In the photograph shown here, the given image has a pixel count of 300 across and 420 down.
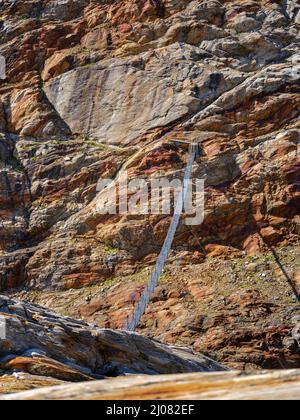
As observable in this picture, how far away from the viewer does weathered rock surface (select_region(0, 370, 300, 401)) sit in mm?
4426

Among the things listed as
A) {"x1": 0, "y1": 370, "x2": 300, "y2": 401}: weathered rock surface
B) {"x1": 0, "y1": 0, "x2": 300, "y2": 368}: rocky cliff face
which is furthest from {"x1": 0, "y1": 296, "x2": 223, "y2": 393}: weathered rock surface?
{"x1": 0, "y1": 0, "x2": 300, "y2": 368}: rocky cliff face

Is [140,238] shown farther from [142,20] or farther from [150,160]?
[142,20]

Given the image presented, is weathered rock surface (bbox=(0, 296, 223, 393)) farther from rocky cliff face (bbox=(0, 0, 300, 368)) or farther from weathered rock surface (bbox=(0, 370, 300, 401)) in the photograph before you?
rocky cliff face (bbox=(0, 0, 300, 368))

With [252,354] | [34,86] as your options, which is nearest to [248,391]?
[252,354]

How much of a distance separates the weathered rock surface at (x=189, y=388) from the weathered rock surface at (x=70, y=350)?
5275 mm

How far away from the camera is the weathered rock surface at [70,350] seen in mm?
10211

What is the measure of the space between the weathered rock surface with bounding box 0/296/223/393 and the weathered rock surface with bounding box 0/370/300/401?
5275mm

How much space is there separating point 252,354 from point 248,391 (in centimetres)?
1496

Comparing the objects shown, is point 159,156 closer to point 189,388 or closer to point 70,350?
point 70,350

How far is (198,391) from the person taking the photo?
4605mm

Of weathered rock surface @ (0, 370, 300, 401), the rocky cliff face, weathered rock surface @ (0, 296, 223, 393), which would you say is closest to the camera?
weathered rock surface @ (0, 370, 300, 401)

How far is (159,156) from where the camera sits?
2708 cm

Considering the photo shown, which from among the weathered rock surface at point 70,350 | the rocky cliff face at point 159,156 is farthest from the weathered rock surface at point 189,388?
the rocky cliff face at point 159,156

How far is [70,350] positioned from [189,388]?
24.4 feet
